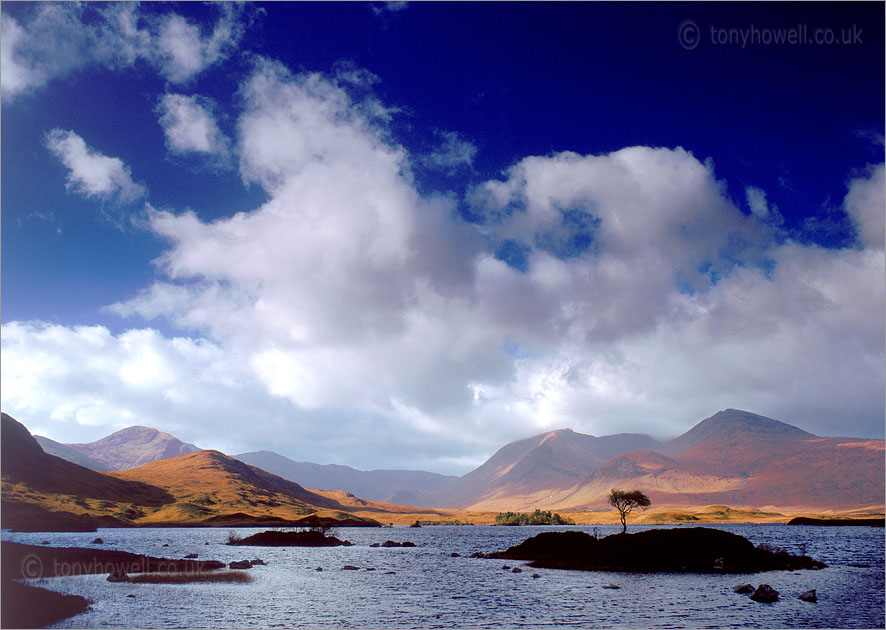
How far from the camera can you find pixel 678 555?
336 feet

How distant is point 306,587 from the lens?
79.0 meters

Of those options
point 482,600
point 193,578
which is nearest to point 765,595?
point 482,600

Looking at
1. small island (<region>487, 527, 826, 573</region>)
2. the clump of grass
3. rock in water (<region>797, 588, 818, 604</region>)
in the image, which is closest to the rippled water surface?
rock in water (<region>797, 588, 818, 604</region>)

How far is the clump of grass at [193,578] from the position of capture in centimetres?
8062

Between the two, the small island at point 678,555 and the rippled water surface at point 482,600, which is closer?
the rippled water surface at point 482,600

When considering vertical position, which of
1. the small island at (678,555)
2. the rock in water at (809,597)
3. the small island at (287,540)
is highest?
the rock in water at (809,597)

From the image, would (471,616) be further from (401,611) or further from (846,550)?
(846,550)

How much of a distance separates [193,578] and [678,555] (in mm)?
85522

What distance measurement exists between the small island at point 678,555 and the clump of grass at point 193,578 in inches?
2214

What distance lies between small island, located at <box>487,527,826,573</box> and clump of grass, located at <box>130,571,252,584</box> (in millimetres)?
56241

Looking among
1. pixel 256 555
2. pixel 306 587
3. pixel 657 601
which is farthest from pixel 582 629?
pixel 256 555

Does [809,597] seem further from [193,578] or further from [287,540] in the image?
[287,540]

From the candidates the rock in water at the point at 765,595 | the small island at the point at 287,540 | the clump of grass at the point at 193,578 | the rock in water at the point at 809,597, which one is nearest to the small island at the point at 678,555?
the rock in water at the point at 809,597

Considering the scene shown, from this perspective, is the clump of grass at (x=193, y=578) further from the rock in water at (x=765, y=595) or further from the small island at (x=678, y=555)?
the rock in water at (x=765, y=595)
